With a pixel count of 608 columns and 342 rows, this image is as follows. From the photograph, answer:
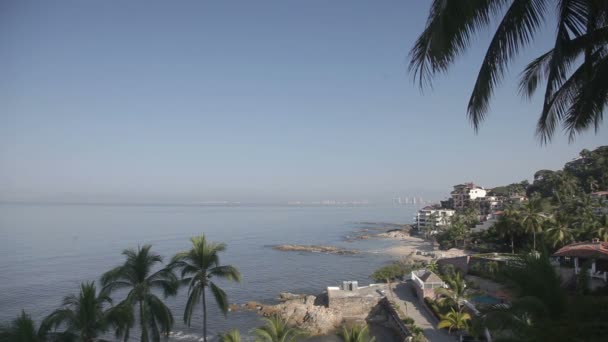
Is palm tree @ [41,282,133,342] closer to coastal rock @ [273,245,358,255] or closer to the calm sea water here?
the calm sea water

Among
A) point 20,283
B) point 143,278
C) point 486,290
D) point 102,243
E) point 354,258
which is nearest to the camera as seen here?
point 143,278

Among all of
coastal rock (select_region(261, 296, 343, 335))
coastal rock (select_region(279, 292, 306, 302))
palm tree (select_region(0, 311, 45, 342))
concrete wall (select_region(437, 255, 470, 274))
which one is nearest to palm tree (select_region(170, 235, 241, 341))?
palm tree (select_region(0, 311, 45, 342))

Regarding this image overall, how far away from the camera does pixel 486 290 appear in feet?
112

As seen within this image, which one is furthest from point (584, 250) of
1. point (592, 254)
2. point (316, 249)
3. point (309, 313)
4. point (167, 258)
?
point (316, 249)

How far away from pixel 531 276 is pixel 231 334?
10.5m

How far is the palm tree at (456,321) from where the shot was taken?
25453 mm

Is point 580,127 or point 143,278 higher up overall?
point 580,127

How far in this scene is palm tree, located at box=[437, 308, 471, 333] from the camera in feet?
83.5

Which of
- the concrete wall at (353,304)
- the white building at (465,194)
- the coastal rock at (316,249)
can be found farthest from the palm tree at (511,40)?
the white building at (465,194)

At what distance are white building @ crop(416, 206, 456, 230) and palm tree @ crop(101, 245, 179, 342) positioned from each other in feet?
273

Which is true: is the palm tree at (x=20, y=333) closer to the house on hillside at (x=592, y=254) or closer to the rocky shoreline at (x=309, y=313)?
the rocky shoreline at (x=309, y=313)

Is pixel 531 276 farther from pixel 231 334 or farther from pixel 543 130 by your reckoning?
pixel 231 334

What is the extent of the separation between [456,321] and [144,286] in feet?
59.9

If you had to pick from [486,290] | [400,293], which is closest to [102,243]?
[400,293]
